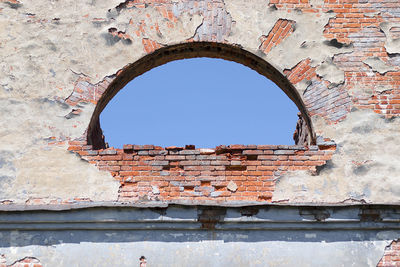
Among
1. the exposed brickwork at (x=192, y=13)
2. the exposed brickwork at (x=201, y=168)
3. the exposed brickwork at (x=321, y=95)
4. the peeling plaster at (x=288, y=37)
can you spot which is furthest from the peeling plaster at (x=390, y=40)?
the exposed brickwork at (x=192, y=13)

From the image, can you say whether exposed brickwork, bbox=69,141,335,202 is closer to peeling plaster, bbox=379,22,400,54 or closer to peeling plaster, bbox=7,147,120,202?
peeling plaster, bbox=7,147,120,202

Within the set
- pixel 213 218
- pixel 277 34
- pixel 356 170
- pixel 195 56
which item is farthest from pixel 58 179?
pixel 356 170

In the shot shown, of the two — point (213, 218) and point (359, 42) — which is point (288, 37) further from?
point (213, 218)

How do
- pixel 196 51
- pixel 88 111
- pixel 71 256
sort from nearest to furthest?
1. pixel 71 256
2. pixel 88 111
3. pixel 196 51

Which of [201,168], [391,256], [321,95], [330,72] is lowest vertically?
[391,256]

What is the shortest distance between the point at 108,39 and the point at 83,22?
36 cm

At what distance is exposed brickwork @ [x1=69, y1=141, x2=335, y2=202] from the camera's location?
5.98 metres

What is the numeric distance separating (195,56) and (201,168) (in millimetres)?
1538

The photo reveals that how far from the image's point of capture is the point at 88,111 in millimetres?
6332

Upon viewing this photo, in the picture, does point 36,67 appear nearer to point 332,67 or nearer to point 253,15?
point 253,15

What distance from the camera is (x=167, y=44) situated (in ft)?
21.7

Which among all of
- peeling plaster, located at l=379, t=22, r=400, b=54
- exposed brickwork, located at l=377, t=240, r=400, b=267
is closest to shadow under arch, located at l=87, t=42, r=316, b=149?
peeling plaster, located at l=379, t=22, r=400, b=54

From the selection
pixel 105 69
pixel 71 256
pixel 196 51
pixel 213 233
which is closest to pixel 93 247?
pixel 71 256

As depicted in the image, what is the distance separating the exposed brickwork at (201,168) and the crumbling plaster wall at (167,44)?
130 millimetres
